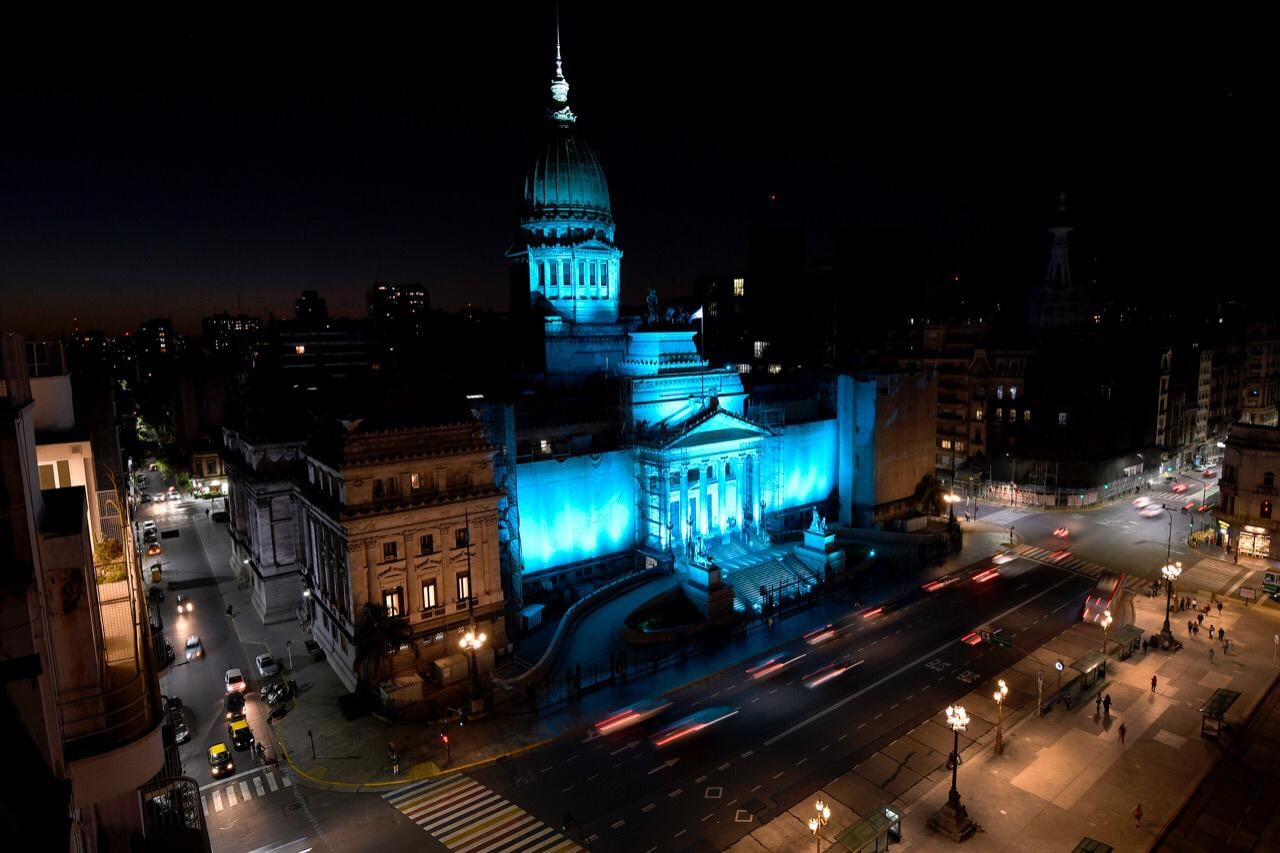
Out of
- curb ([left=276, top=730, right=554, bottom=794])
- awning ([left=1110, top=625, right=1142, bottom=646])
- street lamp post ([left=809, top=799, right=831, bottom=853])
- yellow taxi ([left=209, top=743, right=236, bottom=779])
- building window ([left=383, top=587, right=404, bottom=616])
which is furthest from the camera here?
awning ([left=1110, top=625, right=1142, bottom=646])

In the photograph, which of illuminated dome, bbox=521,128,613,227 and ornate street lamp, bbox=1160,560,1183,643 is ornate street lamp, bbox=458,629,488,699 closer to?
ornate street lamp, bbox=1160,560,1183,643

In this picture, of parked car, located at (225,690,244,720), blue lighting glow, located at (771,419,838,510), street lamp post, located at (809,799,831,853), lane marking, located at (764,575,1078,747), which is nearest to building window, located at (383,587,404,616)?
parked car, located at (225,690,244,720)

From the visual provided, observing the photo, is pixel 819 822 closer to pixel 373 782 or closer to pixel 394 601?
pixel 373 782

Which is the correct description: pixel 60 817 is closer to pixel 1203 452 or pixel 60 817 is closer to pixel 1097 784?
pixel 1097 784

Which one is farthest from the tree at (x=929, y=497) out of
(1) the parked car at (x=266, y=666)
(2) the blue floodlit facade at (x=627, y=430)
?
(1) the parked car at (x=266, y=666)

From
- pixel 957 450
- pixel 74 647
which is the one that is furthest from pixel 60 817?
pixel 957 450

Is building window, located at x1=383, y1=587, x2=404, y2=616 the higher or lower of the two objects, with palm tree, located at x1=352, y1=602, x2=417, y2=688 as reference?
higher

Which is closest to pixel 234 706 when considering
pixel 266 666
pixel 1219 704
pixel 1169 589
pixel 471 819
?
pixel 266 666
